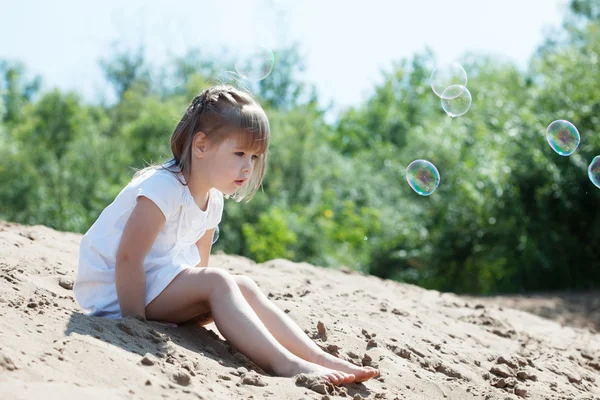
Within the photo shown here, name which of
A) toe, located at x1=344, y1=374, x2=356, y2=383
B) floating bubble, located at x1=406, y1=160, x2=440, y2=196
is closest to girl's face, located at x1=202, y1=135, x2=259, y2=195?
toe, located at x1=344, y1=374, x2=356, y2=383

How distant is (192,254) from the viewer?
350 cm

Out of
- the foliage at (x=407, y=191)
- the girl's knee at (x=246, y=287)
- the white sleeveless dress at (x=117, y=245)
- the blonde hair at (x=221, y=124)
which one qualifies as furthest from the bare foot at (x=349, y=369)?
the foliage at (x=407, y=191)

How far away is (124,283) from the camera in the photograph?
3070 millimetres

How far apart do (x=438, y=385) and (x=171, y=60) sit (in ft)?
59.1

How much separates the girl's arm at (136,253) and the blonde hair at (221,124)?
30cm

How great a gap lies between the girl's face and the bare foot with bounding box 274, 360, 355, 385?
2.77 ft

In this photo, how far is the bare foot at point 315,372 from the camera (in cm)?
291

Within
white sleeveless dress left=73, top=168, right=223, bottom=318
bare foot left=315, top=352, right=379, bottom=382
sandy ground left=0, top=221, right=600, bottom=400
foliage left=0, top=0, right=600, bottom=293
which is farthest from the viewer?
foliage left=0, top=0, right=600, bottom=293

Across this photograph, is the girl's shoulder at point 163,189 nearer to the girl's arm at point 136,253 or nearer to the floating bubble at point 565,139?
the girl's arm at point 136,253

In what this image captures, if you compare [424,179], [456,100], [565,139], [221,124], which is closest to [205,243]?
[221,124]

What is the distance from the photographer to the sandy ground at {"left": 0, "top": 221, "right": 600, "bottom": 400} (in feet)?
8.25

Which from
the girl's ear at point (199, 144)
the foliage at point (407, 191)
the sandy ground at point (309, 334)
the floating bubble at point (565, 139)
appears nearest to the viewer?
the sandy ground at point (309, 334)

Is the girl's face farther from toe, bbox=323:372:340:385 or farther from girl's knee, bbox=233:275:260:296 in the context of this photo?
toe, bbox=323:372:340:385

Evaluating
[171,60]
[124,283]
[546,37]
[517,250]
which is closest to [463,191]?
[517,250]
